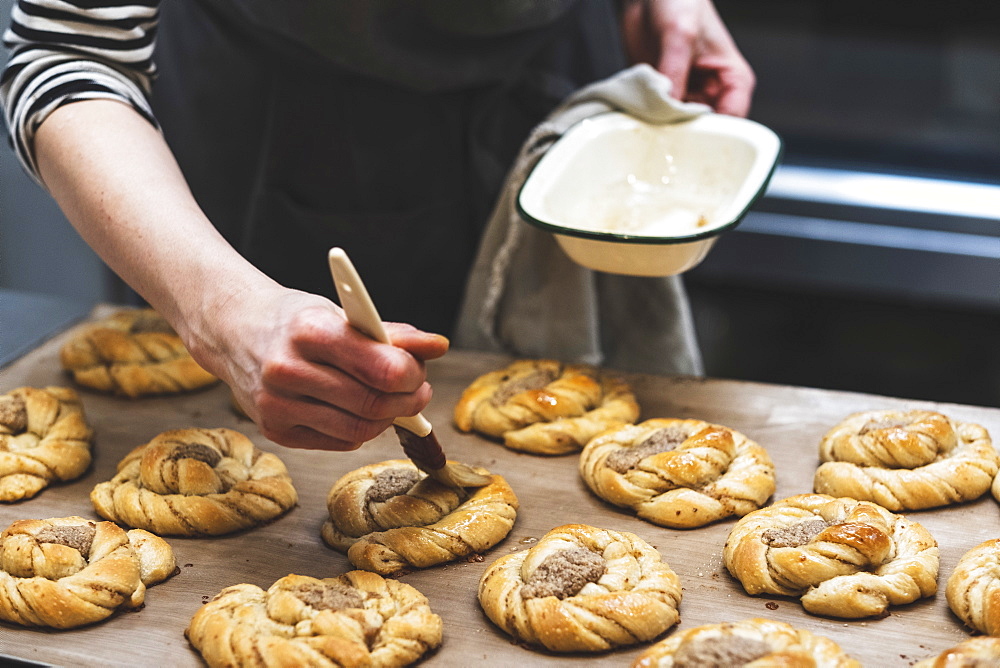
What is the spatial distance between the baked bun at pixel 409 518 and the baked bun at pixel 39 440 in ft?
2.04

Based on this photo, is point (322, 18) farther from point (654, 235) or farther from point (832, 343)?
point (832, 343)

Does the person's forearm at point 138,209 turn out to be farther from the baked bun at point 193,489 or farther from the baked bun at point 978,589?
the baked bun at point 978,589

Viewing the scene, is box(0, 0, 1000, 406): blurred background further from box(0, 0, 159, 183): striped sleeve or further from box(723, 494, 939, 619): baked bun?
box(723, 494, 939, 619): baked bun

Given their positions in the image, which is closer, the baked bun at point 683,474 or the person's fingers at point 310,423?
the person's fingers at point 310,423

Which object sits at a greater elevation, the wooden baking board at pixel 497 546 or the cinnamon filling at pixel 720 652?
the cinnamon filling at pixel 720 652

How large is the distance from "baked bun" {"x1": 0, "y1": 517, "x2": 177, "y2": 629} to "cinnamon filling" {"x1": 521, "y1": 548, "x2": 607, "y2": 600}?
27.8 inches

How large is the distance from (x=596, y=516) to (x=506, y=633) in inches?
17.2

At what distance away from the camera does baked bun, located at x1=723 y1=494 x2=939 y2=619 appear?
5.47 ft

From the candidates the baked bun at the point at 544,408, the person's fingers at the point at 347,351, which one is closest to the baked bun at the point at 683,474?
the baked bun at the point at 544,408

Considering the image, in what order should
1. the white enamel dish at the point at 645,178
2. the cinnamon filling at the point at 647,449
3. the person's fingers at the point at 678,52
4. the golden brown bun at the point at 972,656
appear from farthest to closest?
the person's fingers at the point at 678,52 → the white enamel dish at the point at 645,178 → the cinnamon filling at the point at 647,449 → the golden brown bun at the point at 972,656

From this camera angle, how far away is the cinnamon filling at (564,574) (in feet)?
5.43

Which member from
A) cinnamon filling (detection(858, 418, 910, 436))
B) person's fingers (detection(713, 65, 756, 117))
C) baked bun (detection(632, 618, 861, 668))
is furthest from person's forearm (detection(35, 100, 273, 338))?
person's fingers (detection(713, 65, 756, 117))

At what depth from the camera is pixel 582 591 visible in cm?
167

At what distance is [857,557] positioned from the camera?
1709 mm
